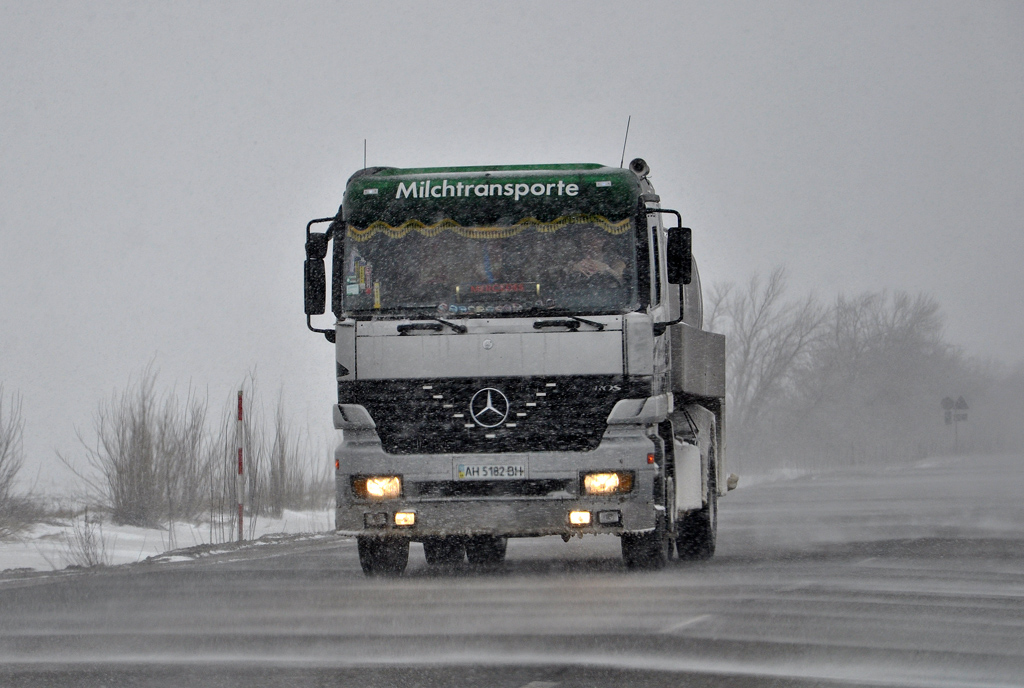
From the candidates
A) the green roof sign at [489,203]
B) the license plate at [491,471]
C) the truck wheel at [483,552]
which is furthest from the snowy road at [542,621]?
the green roof sign at [489,203]

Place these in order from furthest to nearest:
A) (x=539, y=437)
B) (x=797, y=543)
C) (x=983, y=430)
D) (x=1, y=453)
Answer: (x=983, y=430)
(x=1, y=453)
(x=797, y=543)
(x=539, y=437)

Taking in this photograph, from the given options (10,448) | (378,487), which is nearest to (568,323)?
(378,487)

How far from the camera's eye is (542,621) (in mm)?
9062

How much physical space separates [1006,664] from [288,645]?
11.6 ft

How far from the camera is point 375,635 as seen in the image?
27.8 feet

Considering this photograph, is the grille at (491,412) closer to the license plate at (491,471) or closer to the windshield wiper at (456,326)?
the license plate at (491,471)

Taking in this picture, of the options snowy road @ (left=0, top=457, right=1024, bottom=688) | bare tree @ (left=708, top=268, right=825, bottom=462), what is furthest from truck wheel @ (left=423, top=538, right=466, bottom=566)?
bare tree @ (left=708, top=268, right=825, bottom=462)

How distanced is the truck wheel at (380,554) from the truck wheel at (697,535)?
2820 millimetres

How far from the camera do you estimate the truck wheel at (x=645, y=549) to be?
12562 mm

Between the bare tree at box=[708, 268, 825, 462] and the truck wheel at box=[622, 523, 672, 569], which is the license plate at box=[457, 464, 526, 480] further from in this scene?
the bare tree at box=[708, 268, 825, 462]

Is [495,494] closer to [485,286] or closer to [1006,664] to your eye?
[485,286]

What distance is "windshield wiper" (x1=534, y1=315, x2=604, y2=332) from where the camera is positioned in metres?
11.6

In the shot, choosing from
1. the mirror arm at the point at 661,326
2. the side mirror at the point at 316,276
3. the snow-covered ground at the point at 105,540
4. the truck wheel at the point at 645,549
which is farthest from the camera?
the snow-covered ground at the point at 105,540

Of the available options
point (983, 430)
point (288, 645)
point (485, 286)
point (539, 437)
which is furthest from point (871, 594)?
point (983, 430)
